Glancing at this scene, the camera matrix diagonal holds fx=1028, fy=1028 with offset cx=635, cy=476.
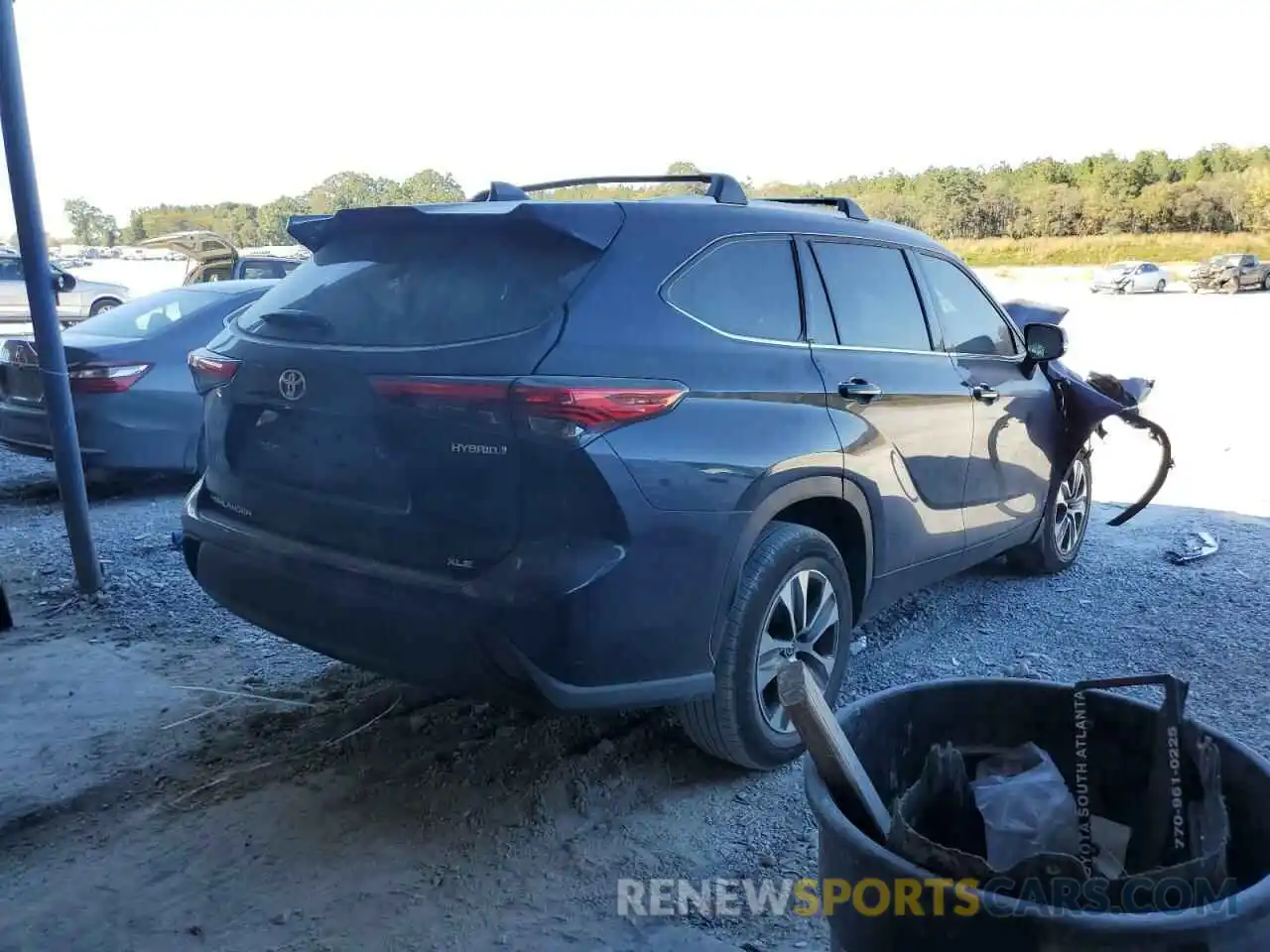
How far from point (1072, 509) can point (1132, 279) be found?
37.3 metres

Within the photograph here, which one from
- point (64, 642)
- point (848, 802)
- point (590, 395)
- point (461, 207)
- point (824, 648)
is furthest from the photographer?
point (64, 642)

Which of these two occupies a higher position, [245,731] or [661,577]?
[661,577]

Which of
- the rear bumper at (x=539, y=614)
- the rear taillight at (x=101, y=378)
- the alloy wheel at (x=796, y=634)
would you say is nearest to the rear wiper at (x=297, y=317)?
the rear bumper at (x=539, y=614)

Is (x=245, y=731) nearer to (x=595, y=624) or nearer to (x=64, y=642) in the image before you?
(x=64, y=642)

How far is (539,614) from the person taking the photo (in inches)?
106

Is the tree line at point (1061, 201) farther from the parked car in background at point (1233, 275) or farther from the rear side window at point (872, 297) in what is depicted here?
the rear side window at point (872, 297)

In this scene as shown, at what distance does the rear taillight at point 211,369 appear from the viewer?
3.30 meters

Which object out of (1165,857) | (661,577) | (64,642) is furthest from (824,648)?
(64,642)

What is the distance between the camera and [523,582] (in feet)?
8.84

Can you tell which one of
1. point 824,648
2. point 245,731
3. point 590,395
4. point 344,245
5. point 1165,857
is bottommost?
point 245,731

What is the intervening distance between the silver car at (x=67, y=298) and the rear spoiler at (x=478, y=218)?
62.1 feet

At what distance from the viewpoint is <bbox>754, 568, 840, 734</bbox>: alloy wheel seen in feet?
10.9

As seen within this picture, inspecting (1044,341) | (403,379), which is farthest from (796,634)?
(1044,341)

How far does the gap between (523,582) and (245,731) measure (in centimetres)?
170
